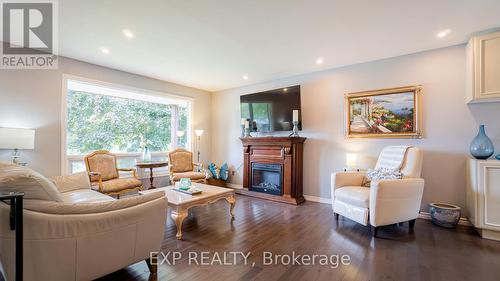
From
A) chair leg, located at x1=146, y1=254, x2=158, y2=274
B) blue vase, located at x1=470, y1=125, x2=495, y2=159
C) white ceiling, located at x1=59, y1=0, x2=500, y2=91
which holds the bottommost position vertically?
chair leg, located at x1=146, y1=254, x2=158, y2=274

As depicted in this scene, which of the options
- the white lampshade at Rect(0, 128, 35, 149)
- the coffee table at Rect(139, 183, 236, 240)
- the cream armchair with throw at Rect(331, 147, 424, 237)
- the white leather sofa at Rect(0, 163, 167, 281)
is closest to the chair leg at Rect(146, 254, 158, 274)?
the white leather sofa at Rect(0, 163, 167, 281)

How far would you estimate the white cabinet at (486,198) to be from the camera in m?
2.51

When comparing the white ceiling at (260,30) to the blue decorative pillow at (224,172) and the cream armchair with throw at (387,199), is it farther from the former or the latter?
the blue decorative pillow at (224,172)

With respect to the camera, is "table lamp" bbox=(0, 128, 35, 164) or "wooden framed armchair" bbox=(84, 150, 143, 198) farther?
"wooden framed armchair" bbox=(84, 150, 143, 198)

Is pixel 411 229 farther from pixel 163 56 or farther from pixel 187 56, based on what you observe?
pixel 163 56

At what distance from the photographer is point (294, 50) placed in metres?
3.35

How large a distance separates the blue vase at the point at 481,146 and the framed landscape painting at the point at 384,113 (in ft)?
2.06

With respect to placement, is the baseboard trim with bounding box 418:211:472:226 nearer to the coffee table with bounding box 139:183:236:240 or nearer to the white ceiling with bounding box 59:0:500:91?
the white ceiling with bounding box 59:0:500:91

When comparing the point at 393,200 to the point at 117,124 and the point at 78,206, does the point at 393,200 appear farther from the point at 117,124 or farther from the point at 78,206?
the point at 117,124

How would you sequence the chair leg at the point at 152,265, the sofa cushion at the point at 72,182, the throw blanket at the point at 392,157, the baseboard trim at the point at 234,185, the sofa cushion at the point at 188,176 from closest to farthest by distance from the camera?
the chair leg at the point at 152,265 → the sofa cushion at the point at 72,182 → the throw blanket at the point at 392,157 → the sofa cushion at the point at 188,176 → the baseboard trim at the point at 234,185

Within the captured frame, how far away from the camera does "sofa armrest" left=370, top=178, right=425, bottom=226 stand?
8.42ft

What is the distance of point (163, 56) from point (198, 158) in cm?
278

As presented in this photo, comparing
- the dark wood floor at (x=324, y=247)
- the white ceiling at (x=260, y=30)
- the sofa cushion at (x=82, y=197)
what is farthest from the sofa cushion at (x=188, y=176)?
the white ceiling at (x=260, y=30)

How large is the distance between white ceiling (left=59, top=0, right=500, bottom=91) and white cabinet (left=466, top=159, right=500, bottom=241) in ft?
5.53
